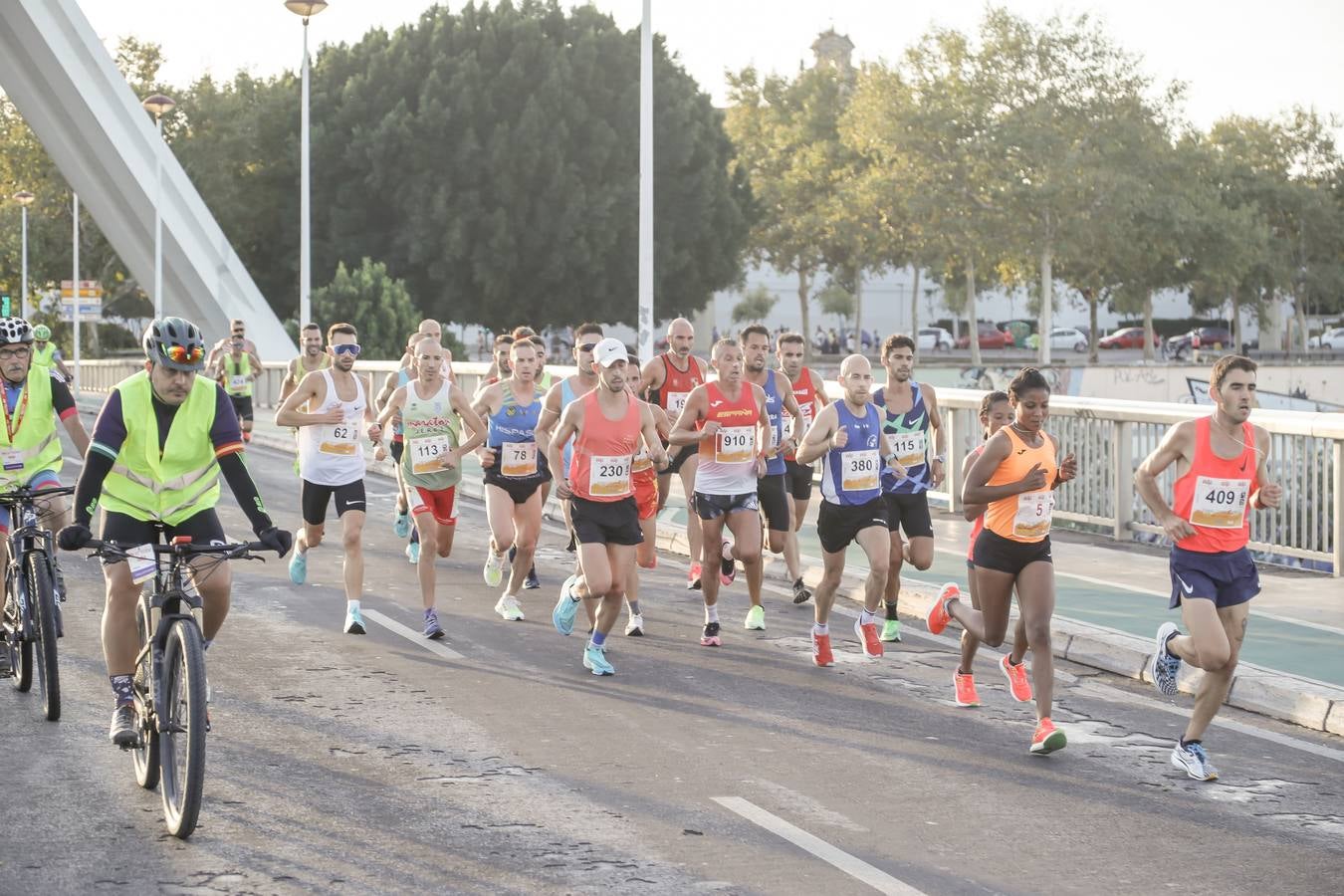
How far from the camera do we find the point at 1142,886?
605cm

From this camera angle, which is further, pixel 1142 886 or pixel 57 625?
Answer: pixel 57 625

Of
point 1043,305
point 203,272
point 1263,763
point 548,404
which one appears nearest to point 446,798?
point 1263,763

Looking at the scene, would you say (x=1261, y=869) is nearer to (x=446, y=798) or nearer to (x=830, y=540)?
(x=446, y=798)

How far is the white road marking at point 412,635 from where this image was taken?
416 inches

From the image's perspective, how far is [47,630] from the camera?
8.37m

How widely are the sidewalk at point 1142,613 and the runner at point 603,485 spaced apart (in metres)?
2.47

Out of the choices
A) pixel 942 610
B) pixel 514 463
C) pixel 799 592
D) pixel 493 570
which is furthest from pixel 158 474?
pixel 799 592

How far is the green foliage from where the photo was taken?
138 ft

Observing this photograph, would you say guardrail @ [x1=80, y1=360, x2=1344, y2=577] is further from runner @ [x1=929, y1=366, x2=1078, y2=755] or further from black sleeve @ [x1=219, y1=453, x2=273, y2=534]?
black sleeve @ [x1=219, y1=453, x2=273, y2=534]

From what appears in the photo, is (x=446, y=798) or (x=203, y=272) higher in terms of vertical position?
(x=203, y=272)

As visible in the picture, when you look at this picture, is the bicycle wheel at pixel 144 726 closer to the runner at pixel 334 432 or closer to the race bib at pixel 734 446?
the runner at pixel 334 432

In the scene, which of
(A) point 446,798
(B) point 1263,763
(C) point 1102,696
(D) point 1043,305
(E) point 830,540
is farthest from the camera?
(D) point 1043,305

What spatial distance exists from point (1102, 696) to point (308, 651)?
452cm

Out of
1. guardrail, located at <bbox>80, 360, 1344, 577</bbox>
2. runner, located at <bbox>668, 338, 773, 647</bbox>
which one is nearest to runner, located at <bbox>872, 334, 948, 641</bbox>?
runner, located at <bbox>668, 338, 773, 647</bbox>
